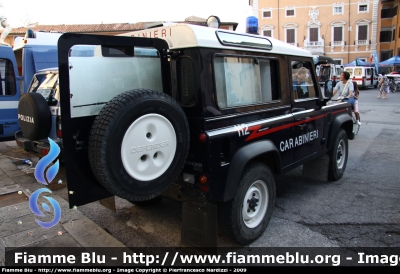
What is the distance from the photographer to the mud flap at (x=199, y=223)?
2900mm

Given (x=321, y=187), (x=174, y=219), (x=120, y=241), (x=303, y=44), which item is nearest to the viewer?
(x=120, y=241)

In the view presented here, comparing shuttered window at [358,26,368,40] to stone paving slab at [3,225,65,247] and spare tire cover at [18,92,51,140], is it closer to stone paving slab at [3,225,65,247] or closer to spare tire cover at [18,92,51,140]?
spare tire cover at [18,92,51,140]

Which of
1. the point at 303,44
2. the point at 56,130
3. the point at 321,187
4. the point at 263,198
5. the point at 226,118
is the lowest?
the point at 321,187

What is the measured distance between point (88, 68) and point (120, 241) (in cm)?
187

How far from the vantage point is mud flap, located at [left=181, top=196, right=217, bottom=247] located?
2900 mm

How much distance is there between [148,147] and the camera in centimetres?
255

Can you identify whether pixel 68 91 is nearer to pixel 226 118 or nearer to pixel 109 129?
pixel 109 129

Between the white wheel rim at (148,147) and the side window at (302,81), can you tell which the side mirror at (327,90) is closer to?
the side window at (302,81)

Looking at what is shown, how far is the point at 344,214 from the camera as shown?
403cm

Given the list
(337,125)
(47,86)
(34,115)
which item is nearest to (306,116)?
(337,125)

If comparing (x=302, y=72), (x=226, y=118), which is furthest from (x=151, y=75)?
(x=302, y=72)

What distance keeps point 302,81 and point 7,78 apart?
714 cm

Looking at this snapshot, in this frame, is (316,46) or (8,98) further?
(316,46)

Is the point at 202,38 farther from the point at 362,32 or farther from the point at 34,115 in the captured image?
the point at 362,32
